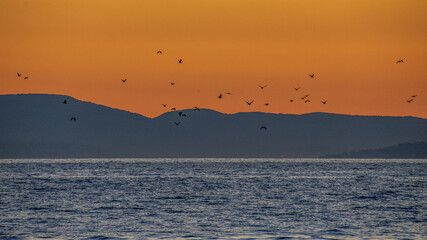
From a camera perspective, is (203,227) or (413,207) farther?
(413,207)

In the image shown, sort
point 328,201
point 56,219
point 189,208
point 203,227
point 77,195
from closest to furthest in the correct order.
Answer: point 203,227, point 56,219, point 189,208, point 328,201, point 77,195

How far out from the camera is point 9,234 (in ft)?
154

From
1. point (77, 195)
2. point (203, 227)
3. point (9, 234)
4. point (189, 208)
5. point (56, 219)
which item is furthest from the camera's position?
point (77, 195)

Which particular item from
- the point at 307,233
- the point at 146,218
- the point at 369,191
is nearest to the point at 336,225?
the point at 307,233

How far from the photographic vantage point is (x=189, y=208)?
65.4m

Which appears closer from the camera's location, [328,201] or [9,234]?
[9,234]

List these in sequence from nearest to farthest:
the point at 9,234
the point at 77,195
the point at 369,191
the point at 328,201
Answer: the point at 9,234 < the point at 328,201 < the point at 77,195 < the point at 369,191

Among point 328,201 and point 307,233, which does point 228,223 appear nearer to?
point 307,233

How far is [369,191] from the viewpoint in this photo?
9319 centimetres

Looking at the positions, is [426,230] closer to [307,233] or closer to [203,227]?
[307,233]

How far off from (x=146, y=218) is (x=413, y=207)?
973 inches

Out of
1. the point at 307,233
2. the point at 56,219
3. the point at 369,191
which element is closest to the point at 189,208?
the point at 56,219

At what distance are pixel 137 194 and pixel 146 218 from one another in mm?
27778

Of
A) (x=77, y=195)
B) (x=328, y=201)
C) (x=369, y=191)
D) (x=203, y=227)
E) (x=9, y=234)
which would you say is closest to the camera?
(x=9, y=234)
